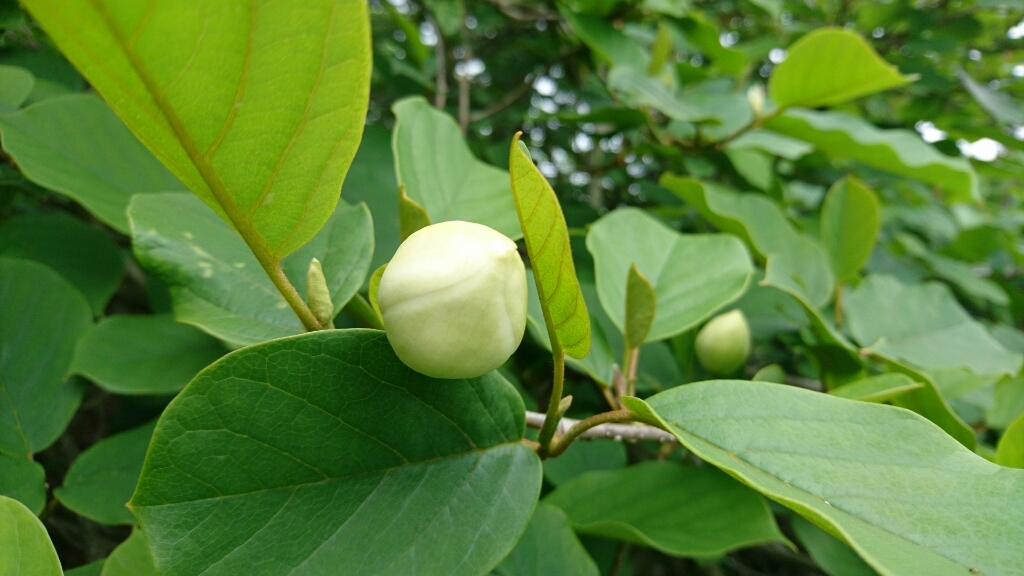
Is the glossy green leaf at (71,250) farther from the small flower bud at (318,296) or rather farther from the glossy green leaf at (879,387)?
the glossy green leaf at (879,387)

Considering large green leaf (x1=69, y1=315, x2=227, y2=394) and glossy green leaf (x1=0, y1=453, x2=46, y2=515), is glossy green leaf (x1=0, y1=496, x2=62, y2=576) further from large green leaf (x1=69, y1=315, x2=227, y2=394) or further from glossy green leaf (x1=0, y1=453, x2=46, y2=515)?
large green leaf (x1=69, y1=315, x2=227, y2=394)

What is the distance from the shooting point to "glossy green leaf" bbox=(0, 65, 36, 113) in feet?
2.66

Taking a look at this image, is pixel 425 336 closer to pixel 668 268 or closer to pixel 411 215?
pixel 411 215

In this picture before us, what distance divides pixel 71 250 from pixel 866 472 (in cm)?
110

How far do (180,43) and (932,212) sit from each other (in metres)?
2.39

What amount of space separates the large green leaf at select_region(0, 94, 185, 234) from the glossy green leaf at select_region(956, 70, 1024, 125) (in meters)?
2.07

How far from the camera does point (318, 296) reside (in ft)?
1.54

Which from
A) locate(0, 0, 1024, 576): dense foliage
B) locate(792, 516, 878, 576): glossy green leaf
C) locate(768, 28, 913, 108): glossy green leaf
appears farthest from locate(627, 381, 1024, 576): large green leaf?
locate(768, 28, 913, 108): glossy green leaf

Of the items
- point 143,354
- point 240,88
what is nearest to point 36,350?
point 143,354

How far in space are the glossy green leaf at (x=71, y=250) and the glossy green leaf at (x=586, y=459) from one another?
777 millimetres

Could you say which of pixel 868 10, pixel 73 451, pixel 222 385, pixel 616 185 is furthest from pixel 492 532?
pixel 868 10

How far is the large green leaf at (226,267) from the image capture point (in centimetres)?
59

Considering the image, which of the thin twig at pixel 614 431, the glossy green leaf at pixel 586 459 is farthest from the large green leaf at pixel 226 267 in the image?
the glossy green leaf at pixel 586 459

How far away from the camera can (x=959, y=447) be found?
431 millimetres
